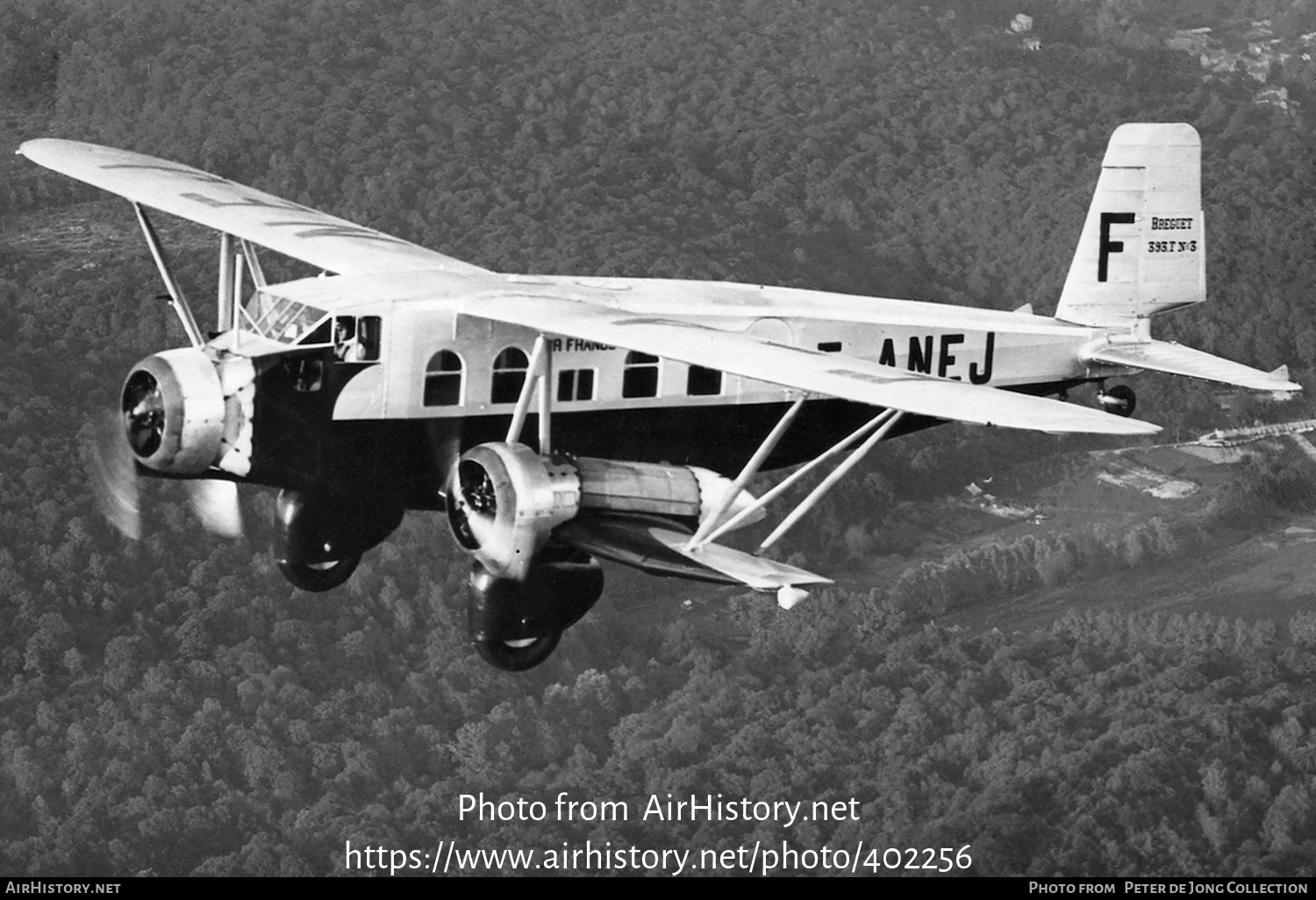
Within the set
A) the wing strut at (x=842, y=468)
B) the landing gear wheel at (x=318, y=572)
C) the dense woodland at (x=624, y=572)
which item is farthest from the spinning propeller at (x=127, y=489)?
the dense woodland at (x=624, y=572)

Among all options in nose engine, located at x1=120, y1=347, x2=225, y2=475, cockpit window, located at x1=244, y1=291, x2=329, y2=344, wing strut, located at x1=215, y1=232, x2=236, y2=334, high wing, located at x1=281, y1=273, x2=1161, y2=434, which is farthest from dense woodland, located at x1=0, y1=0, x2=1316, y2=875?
nose engine, located at x1=120, y1=347, x2=225, y2=475

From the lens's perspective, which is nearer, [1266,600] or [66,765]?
[66,765]

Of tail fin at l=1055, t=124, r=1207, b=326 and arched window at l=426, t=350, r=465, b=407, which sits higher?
tail fin at l=1055, t=124, r=1207, b=326

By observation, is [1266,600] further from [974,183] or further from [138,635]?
[138,635]

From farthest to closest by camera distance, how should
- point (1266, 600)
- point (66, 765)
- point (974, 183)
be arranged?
point (974, 183)
point (1266, 600)
point (66, 765)

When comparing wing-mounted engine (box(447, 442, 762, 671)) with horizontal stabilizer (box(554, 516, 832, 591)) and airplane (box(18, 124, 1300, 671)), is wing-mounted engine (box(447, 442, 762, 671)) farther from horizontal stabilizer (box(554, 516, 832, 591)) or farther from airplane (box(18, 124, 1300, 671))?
horizontal stabilizer (box(554, 516, 832, 591))

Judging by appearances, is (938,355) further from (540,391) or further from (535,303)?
(540,391)

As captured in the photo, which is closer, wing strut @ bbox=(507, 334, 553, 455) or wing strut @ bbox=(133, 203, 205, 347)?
wing strut @ bbox=(507, 334, 553, 455)
